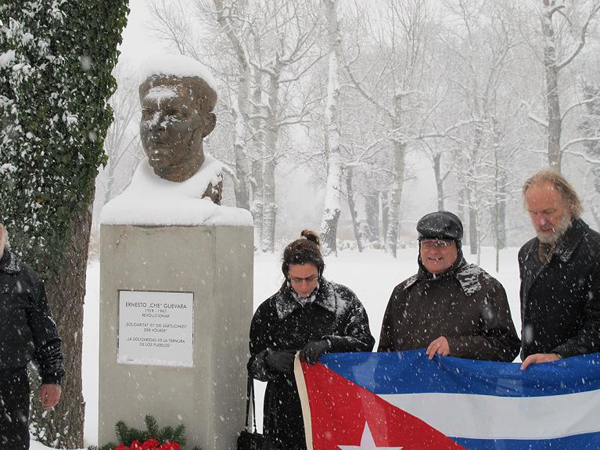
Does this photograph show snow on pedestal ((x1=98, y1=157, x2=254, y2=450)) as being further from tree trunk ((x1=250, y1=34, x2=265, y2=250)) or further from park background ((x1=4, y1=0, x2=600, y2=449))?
tree trunk ((x1=250, y1=34, x2=265, y2=250))

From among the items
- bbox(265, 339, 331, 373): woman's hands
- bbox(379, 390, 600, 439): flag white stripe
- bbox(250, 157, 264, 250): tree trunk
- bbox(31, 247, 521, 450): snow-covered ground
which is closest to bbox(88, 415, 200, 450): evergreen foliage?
bbox(265, 339, 331, 373): woman's hands

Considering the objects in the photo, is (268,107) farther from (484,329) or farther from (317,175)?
(484,329)

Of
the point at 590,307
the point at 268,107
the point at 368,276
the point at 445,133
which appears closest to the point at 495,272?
the point at 368,276

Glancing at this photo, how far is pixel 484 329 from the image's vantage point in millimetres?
3232

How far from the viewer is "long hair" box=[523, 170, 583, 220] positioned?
3361 mm

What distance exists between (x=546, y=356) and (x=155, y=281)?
225cm

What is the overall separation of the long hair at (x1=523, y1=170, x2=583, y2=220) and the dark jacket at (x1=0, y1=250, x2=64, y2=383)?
8.83 feet

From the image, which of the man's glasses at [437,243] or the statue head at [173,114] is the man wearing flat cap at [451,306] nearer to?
the man's glasses at [437,243]

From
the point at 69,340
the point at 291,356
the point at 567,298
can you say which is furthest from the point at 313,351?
the point at 69,340

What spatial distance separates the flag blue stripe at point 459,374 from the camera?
3.16 meters

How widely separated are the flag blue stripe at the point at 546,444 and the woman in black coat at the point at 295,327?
784 mm

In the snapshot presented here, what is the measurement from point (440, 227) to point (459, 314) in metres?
0.45

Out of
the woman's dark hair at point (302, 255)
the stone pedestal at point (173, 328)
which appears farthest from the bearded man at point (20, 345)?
the woman's dark hair at point (302, 255)

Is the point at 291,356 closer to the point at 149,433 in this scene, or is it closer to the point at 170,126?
the point at 149,433
